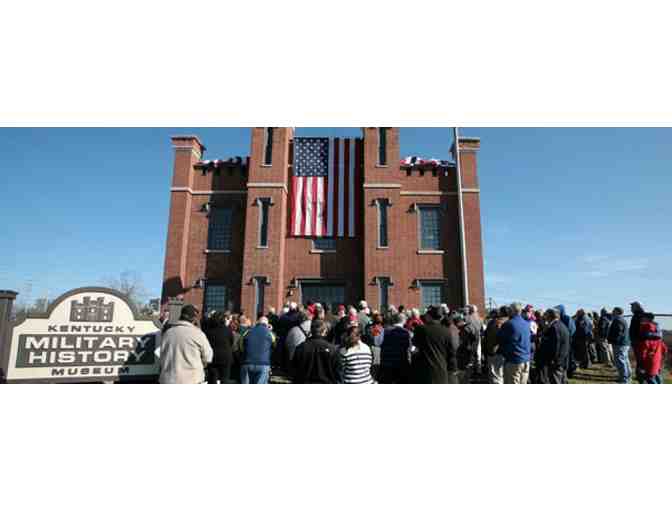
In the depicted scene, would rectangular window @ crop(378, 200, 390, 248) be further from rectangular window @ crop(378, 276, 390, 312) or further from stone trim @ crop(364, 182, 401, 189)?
rectangular window @ crop(378, 276, 390, 312)

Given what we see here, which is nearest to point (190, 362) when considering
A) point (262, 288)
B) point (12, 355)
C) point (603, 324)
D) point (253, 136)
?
point (12, 355)

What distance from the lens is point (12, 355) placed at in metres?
6.46

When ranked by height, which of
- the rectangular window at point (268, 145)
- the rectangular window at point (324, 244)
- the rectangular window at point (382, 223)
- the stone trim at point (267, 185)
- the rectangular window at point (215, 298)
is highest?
the rectangular window at point (268, 145)

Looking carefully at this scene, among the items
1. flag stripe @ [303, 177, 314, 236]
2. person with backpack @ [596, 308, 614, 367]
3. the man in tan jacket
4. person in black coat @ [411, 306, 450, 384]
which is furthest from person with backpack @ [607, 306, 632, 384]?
flag stripe @ [303, 177, 314, 236]

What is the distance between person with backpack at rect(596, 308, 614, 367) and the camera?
11195 millimetres

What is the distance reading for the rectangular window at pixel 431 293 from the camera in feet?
60.5

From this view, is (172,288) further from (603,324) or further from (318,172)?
(603,324)

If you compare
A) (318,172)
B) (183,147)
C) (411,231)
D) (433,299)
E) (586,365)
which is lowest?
(586,365)

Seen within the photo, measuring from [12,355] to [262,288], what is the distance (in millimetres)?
11439

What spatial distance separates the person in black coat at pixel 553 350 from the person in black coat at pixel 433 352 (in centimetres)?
273

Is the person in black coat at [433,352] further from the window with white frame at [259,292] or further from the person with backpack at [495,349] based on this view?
the window with white frame at [259,292]

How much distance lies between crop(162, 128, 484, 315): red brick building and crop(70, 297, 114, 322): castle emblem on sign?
413 inches

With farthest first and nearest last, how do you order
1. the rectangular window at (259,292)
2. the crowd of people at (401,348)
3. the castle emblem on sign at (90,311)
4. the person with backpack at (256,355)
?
the rectangular window at (259,292) < the castle emblem on sign at (90,311) < the person with backpack at (256,355) < the crowd of people at (401,348)

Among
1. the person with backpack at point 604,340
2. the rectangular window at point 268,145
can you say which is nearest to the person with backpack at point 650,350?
the person with backpack at point 604,340
